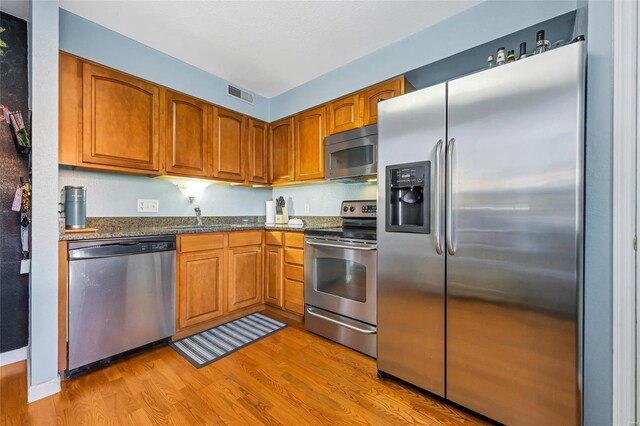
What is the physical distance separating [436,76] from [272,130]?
6.33 feet

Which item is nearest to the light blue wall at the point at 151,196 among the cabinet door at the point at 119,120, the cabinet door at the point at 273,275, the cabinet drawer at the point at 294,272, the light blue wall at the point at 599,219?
the cabinet door at the point at 119,120

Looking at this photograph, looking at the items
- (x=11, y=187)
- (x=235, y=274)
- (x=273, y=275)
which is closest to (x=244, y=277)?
(x=235, y=274)

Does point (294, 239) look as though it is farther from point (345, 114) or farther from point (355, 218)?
point (345, 114)

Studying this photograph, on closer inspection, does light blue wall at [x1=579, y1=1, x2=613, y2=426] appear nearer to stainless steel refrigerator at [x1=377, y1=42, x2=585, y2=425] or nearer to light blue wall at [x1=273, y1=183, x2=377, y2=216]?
stainless steel refrigerator at [x1=377, y1=42, x2=585, y2=425]

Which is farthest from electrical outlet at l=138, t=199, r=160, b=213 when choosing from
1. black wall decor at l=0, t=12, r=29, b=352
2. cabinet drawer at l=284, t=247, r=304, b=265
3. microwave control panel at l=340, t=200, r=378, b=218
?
microwave control panel at l=340, t=200, r=378, b=218

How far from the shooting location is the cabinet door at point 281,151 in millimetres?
3160

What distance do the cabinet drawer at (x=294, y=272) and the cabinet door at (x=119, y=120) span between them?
1494mm

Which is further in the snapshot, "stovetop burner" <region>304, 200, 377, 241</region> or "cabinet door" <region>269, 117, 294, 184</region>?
"cabinet door" <region>269, 117, 294, 184</region>

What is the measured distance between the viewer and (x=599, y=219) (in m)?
1.15

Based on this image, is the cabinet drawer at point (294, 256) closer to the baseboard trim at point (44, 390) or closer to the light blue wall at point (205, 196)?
the light blue wall at point (205, 196)

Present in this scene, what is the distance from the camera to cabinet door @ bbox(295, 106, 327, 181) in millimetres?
2861

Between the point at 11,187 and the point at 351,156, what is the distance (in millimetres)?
2620

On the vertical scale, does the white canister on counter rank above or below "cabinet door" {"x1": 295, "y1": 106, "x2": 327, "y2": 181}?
below

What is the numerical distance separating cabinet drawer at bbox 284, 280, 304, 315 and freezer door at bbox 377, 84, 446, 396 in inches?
38.5
